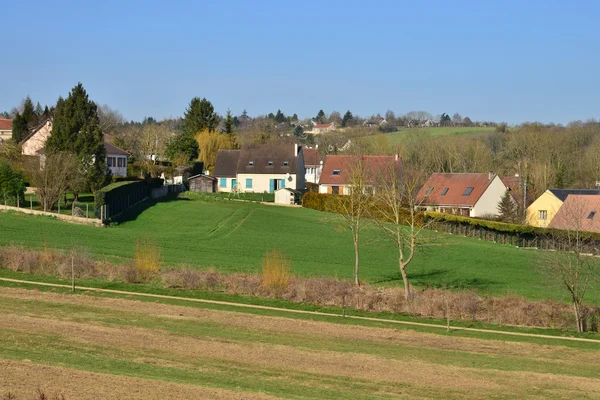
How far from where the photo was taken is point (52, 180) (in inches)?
2255

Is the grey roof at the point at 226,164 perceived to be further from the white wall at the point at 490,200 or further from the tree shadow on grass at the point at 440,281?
the tree shadow on grass at the point at 440,281

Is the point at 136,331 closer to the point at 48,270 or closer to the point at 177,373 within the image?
the point at 177,373

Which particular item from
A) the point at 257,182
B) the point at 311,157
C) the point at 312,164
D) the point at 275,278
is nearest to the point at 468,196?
the point at 257,182

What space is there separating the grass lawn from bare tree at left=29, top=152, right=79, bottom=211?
402 cm

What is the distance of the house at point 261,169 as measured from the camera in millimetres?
89562

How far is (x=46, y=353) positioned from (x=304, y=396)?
7473mm

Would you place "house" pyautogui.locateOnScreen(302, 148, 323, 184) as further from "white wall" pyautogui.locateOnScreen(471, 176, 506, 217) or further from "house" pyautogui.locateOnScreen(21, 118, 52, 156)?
"house" pyautogui.locateOnScreen(21, 118, 52, 156)

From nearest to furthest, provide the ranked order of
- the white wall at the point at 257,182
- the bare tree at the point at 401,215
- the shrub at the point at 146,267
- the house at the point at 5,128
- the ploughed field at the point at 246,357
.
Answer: the ploughed field at the point at 246,357 < the shrub at the point at 146,267 < the bare tree at the point at 401,215 < the white wall at the point at 257,182 < the house at the point at 5,128

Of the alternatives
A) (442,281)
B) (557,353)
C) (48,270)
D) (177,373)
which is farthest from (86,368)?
(442,281)

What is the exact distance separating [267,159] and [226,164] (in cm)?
470

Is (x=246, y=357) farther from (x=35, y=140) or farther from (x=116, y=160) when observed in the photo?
(x=35, y=140)

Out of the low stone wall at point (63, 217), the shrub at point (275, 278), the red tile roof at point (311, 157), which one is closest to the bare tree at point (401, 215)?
the shrub at point (275, 278)

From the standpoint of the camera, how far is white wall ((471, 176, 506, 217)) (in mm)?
74625

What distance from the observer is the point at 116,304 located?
1228 inches
